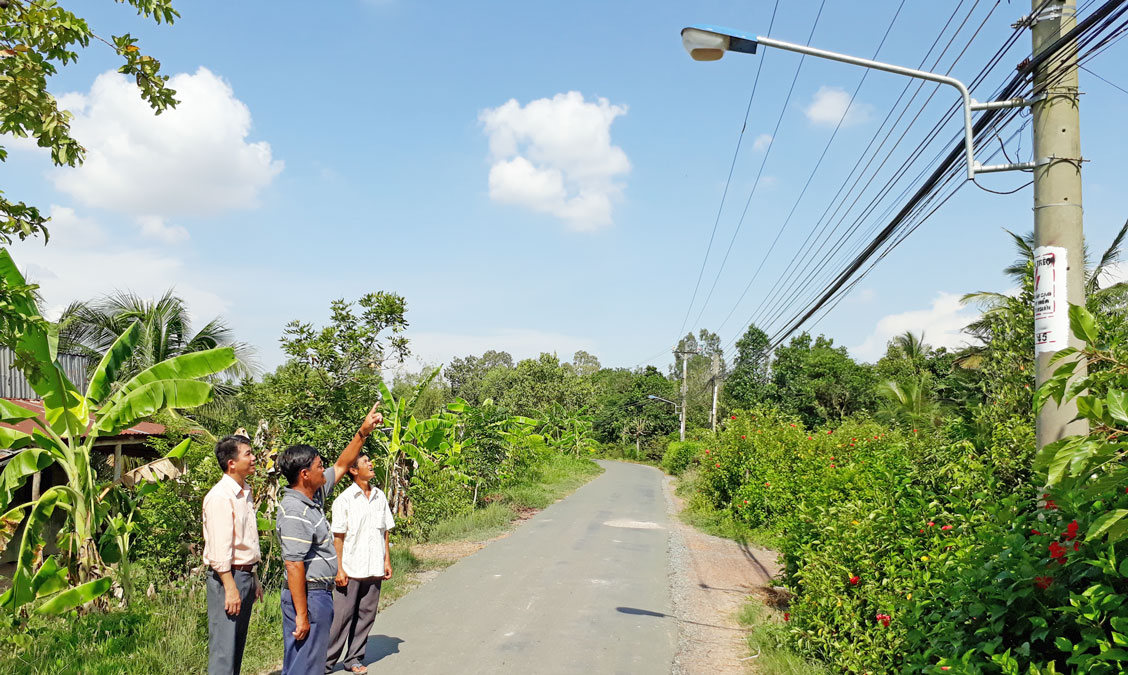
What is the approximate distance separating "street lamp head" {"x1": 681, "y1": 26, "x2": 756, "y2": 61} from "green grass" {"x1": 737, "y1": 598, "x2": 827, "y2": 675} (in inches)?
203

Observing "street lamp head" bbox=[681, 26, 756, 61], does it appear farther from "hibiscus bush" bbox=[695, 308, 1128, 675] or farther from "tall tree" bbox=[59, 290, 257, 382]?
"tall tree" bbox=[59, 290, 257, 382]

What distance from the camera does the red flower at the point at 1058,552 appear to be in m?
3.21

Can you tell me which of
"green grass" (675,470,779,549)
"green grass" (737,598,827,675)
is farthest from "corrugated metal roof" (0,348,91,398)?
"green grass" (737,598,827,675)

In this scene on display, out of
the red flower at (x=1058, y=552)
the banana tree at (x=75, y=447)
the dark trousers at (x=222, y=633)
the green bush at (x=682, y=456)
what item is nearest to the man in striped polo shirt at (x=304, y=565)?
the dark trousers at (x=222, y=633)

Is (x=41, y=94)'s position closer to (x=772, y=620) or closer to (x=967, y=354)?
(x=772, y=620)

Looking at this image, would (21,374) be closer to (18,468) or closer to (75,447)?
(75,447)

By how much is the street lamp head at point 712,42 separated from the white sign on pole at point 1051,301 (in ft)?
8.87

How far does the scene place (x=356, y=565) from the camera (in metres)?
5.95

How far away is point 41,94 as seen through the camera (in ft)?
11.2

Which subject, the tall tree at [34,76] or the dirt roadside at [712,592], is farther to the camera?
the dirt roadside at [712,592]

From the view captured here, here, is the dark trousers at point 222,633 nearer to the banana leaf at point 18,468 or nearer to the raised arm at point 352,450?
the raised arm at point 352,450

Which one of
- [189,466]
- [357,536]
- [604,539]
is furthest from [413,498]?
[357,536]

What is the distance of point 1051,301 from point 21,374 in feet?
68.6

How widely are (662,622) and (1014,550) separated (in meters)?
5.26
